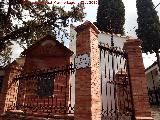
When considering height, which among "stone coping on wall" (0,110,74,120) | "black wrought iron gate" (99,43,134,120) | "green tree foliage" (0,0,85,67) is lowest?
"stone coping on wall" (0,110,74,120)

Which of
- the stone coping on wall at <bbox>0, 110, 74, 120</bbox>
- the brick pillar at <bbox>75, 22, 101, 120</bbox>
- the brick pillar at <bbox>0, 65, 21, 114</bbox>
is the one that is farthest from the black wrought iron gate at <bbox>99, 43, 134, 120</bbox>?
the brick pillar at <bbox>0, 65, 21, 114</bbox>

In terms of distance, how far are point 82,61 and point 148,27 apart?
21910mm

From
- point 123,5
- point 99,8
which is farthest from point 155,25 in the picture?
point 99,8

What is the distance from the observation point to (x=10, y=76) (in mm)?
9430

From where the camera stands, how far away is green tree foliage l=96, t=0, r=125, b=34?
2571cm

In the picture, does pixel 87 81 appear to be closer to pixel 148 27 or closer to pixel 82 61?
pixel 82 61

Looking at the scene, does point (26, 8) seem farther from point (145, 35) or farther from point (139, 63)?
point (145, 35)

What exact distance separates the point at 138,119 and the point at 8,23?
11.5 metres

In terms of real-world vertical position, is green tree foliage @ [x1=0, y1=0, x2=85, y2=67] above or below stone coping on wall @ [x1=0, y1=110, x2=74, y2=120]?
above

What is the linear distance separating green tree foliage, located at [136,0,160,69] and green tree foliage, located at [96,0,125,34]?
2.34m

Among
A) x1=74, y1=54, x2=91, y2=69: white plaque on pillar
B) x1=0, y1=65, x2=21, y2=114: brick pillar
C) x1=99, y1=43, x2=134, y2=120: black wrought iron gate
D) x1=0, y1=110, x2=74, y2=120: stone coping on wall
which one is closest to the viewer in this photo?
x1=74, y1=54, x2=91, y2=69: white plaque on pillar

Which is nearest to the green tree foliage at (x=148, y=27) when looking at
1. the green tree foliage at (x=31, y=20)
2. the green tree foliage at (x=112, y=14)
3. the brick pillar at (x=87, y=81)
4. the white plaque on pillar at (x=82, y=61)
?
the green tree foliage at (x=112, y=14)

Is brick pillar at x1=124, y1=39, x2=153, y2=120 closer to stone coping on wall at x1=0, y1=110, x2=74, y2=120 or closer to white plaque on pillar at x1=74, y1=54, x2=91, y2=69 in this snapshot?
white plaque on pillar at x1=74, y1=54, x2=91, y2=69

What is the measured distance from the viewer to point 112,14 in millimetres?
26250
